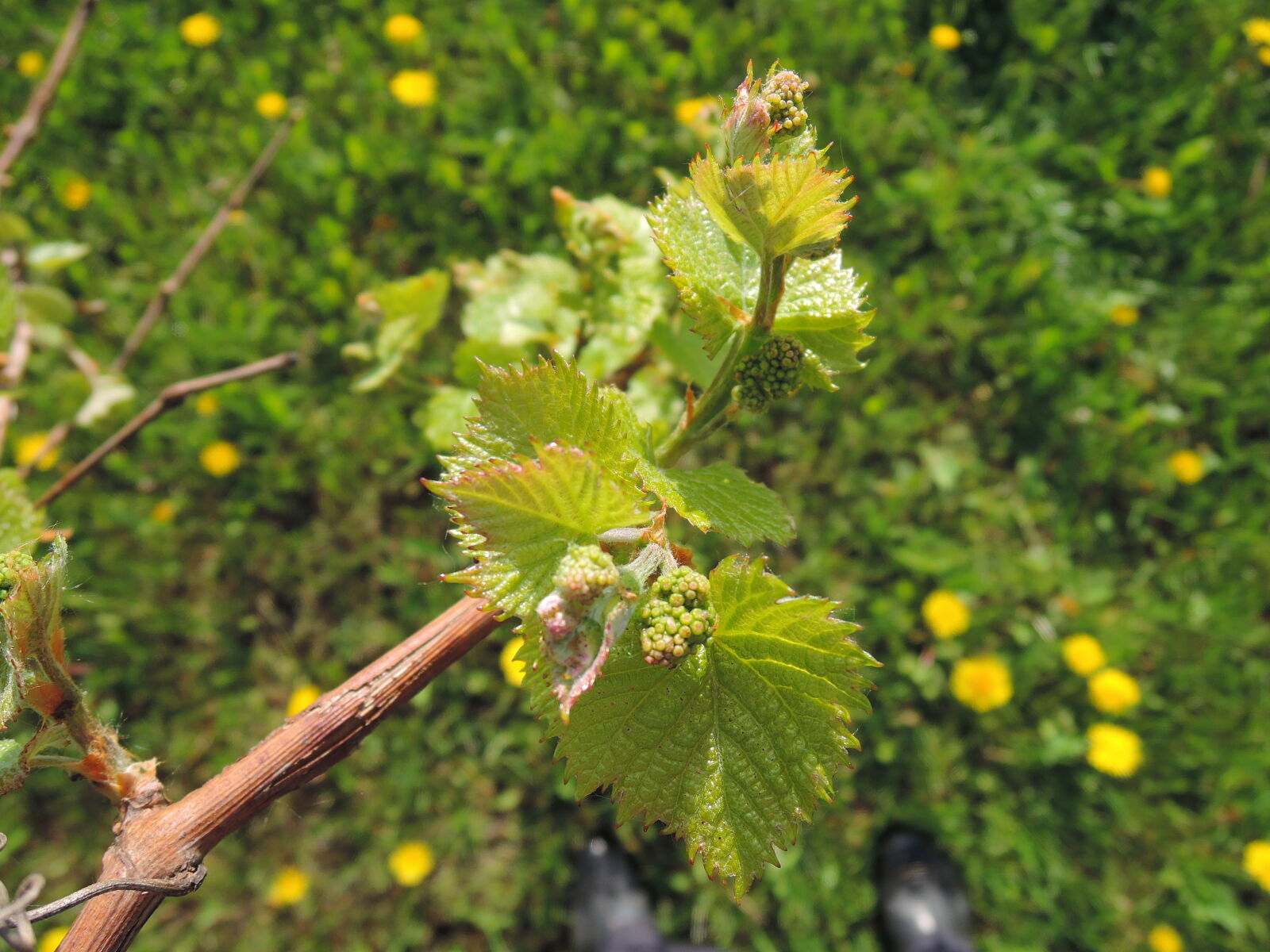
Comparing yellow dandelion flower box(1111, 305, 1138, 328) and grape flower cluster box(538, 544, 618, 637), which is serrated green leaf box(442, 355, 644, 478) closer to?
grape flower cluster box(538, 544, 618, 637)

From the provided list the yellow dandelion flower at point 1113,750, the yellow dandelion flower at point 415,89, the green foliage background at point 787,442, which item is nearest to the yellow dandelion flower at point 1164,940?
the green foliage background at point 787,442

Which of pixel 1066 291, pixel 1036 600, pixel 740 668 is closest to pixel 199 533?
pixel 740 668

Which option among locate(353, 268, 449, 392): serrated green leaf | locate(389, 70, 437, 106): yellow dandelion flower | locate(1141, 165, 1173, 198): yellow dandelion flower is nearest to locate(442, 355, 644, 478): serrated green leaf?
locate(353, 268, 449, 392): serrated green leaf

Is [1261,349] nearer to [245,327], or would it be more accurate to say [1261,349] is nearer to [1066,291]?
[1066,291]

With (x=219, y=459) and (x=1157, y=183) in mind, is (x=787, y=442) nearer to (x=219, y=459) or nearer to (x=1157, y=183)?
(x=1157, y=183)

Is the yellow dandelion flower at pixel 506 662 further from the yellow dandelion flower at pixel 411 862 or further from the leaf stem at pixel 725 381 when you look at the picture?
the leaf stem at pixel 725 381
